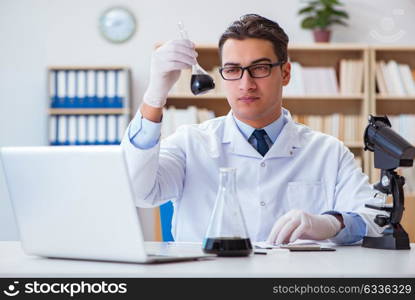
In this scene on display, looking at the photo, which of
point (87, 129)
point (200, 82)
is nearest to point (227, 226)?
point (200, 82)

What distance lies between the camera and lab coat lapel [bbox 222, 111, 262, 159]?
209cm

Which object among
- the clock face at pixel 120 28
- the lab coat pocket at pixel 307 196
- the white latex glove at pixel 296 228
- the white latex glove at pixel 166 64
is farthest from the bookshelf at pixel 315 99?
the white latex glove at pixel 296 228

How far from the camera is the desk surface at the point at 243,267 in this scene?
1062mm

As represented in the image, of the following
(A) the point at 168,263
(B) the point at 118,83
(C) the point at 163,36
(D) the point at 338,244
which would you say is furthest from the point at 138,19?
Result: (A) the point at 168,263

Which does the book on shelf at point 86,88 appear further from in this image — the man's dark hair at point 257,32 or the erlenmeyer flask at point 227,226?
the erlenmeyer flask at point 227,226

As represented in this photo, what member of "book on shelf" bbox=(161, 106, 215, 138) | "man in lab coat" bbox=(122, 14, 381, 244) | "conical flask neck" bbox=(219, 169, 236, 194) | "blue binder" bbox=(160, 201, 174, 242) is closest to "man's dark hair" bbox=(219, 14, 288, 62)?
"man in lab coat" bbox=(122, 14, 381, 244)

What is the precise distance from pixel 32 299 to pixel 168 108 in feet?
12.9

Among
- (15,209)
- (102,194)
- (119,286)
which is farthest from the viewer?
(15,209)

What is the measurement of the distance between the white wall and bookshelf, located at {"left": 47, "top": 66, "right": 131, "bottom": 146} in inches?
10.9

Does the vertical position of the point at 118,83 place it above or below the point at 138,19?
below

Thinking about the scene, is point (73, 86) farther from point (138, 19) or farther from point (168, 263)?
point (168, 263)

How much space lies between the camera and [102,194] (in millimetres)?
1167

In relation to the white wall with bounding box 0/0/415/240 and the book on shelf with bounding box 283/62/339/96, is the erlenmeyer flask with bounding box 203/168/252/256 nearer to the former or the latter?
the book on shelf with bounding box 283/62/339/96

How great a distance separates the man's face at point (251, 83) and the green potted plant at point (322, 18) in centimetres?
295
